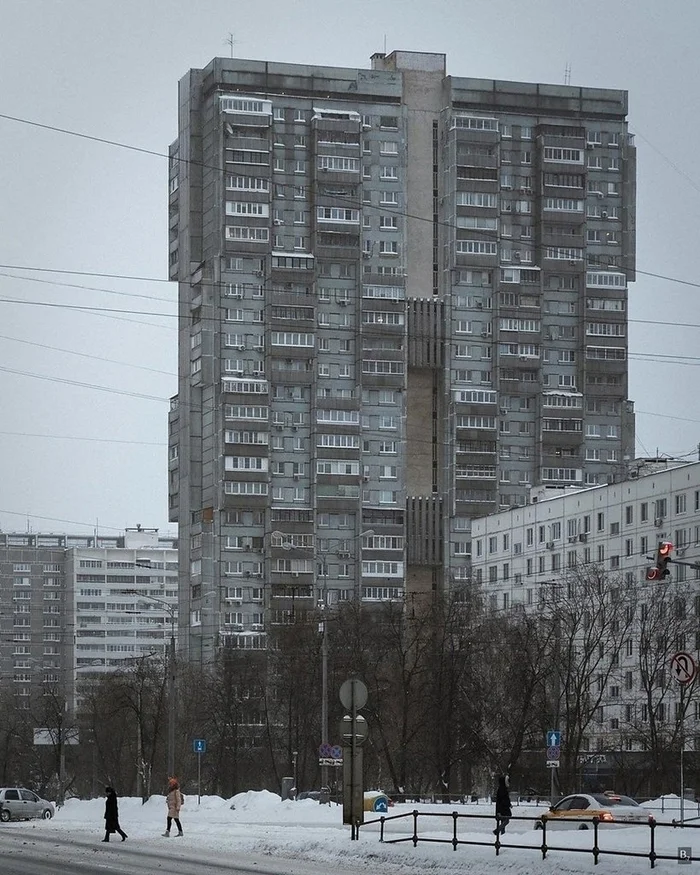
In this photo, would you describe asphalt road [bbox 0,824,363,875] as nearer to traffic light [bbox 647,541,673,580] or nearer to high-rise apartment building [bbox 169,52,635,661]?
traffic light [bbox 647,541,673,580]

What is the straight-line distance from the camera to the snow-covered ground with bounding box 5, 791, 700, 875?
102 feet

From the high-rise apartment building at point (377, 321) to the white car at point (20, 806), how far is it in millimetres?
81091

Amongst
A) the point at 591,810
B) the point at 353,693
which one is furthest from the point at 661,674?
the point at 353,693

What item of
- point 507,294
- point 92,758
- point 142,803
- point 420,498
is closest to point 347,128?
point 507,294

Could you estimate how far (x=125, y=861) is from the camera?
34.8 m

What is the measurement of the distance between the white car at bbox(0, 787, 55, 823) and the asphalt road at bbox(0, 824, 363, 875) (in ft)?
68.9

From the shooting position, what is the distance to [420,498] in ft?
516

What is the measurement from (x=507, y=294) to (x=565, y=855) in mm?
128884

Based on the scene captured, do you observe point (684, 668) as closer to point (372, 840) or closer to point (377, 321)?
point (372, 840)

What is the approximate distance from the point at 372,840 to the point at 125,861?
5.72m

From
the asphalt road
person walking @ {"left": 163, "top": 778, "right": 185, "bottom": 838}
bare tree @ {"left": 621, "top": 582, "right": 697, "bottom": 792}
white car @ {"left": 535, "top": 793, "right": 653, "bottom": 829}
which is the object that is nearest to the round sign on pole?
the asphalt road

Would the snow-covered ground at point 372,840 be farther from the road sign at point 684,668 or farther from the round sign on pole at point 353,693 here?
the road sign at point 684,668

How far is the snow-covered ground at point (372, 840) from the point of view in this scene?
31.0 meters

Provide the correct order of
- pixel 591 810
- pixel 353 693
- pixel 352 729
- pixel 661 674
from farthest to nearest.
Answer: pixel 661 674 → pixel 591 810 → pixel 352 729 → pixel 353 693
